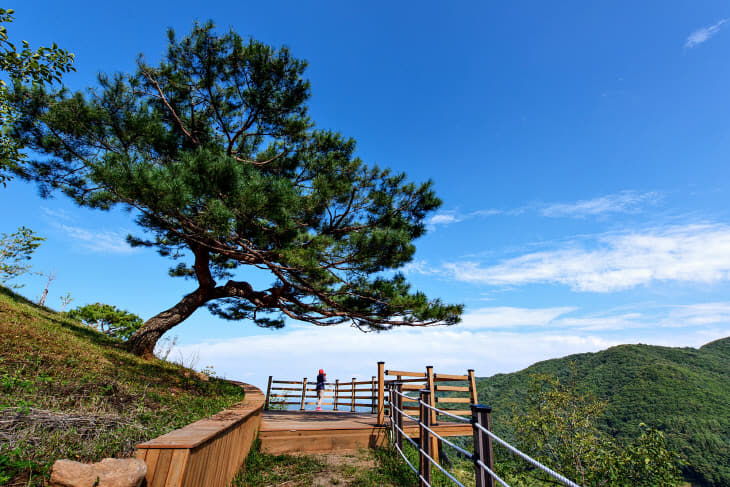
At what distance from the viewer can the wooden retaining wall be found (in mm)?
2557

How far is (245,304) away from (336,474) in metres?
7.52

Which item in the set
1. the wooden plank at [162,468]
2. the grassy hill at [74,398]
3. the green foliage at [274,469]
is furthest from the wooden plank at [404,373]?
the wooden plank at [162,468]

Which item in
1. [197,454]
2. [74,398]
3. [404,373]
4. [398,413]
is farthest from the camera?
[404,373]

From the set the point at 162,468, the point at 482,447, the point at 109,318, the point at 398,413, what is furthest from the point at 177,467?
the point at 109,318

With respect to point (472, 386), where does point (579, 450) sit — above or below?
below

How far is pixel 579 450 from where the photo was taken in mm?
11531

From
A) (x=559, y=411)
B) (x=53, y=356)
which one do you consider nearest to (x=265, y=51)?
(x=53, y=356)

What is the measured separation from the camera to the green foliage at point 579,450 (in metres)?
8.60

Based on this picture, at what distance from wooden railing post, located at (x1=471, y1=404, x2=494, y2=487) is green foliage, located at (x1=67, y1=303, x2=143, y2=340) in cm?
2000

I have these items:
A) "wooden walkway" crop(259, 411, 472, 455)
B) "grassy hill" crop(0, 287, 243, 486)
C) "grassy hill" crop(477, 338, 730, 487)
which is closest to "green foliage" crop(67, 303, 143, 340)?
"grassy hill" crop(0, 287, 243, 486)

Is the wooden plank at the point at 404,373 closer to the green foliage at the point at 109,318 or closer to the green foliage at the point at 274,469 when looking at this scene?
the green foliage at the point at 274,469

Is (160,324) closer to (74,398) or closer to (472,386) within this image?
(74,398)

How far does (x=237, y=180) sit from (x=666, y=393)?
189 ft

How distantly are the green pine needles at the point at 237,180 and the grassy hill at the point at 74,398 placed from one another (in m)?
2.27
